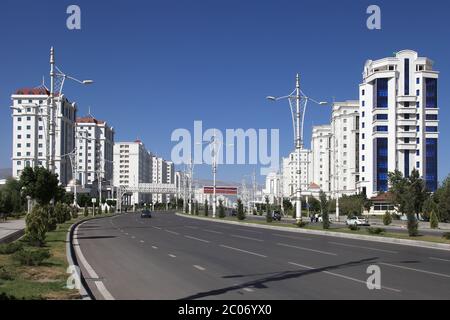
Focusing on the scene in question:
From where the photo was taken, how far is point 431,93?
11156cm

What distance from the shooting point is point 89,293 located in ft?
38.1

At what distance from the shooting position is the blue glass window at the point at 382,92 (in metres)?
111

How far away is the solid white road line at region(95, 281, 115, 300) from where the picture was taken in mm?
11365

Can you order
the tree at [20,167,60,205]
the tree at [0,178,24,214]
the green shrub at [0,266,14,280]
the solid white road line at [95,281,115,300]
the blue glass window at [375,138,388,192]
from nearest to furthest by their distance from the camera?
the solid white road line at [95,281,115,300], the green shrub at [0,266,14,280], the tree at [20,167,60,205], the tree at [0,178,24,214], the blue glass window at [375,138,388,192]

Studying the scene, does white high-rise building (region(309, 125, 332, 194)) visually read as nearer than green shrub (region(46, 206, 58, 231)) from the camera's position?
No

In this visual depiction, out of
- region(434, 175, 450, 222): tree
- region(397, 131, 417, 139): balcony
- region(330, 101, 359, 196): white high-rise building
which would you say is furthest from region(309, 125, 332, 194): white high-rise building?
region(434, 175, 450, 222): tree

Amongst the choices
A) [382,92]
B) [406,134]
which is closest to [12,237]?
[406,134]

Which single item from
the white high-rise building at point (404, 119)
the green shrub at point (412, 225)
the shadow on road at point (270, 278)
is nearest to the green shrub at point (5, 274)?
the shadow on road at point (270, 278)

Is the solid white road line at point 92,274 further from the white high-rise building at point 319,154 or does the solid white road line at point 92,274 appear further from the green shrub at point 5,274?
the white high-rise building at point 319,154

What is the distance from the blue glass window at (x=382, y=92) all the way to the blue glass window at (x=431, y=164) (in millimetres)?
10951

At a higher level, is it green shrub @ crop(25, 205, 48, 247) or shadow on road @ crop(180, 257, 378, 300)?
green shrub @ crop(25, 205, 48, 247)

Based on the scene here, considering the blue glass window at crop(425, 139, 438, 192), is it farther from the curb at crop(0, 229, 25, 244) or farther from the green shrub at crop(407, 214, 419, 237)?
the curb at crop(0, 229, 25, 244)
